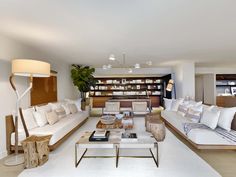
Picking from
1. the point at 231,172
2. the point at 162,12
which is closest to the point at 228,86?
the point at 231,172

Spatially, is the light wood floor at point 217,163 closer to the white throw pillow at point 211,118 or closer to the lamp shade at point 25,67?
the white throw pillow at point 211,118

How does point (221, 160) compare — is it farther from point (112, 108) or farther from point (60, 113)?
point (112, 108)

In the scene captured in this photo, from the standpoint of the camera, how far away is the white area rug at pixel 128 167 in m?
2.48

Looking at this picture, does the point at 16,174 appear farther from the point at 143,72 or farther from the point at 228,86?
the point at 228,86

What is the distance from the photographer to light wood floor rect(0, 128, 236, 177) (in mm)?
2555

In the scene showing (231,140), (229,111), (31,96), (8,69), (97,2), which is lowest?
(231,140)

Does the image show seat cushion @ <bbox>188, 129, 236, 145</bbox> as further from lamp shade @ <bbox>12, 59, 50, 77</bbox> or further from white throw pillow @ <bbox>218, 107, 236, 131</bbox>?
lamp shade @ <bbox>12, 59, 50, 77</bbox>

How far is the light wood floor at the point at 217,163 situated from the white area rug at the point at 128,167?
133 millimetres

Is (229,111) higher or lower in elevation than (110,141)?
higher

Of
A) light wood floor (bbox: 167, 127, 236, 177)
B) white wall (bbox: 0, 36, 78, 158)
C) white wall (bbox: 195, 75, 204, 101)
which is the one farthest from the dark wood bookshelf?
light wood floor (bbox: 167, 127, 236, 177)

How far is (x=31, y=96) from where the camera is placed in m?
4.59

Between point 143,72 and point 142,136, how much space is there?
21.2ft

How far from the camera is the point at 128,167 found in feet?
8.78

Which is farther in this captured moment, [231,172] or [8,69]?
[8,69]
